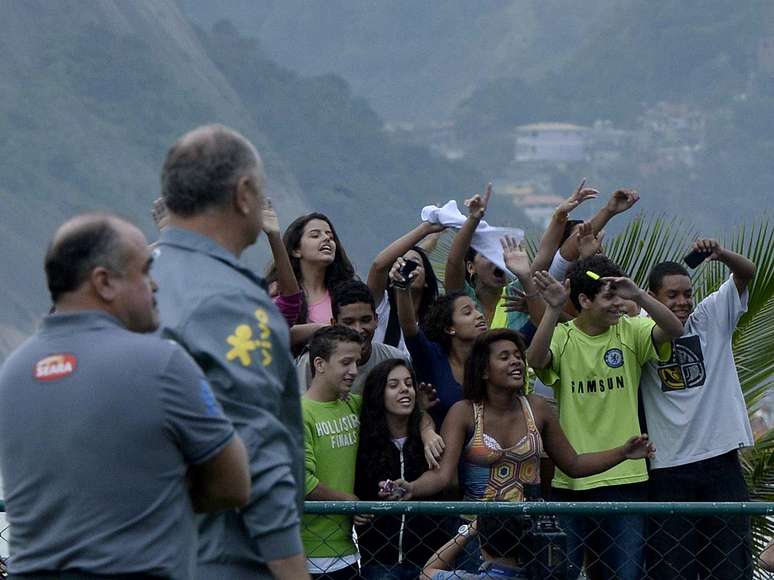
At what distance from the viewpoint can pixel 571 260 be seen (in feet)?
22.5

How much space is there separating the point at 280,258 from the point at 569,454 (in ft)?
4.36

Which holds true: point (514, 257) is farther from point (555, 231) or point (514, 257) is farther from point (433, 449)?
point (433, 449)

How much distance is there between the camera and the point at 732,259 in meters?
6.18

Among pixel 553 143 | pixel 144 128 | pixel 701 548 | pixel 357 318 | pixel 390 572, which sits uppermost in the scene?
pixel 553 143

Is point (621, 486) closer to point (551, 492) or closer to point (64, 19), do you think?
point (551, 492)

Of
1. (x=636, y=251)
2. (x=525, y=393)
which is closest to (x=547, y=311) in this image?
(x=525, y=393)

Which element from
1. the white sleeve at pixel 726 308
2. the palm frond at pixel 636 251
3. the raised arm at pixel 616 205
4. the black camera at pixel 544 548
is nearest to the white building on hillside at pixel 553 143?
the palm frond at pixel 636 251

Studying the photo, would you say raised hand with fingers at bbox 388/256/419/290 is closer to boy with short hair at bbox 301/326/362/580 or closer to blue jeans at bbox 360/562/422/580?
boy with short hair at bbox 301/326/362/580

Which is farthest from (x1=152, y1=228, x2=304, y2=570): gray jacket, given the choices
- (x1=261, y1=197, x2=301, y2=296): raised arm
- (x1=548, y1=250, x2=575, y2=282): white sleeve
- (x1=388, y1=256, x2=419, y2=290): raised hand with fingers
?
(x1=548, y1=250, x2=575, y2=282): white sleeve

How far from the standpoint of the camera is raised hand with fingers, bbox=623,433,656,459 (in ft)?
19.3

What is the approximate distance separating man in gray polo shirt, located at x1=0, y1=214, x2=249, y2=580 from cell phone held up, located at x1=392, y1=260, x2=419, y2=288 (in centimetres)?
324

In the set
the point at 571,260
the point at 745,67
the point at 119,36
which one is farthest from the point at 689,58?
the point at 571,260

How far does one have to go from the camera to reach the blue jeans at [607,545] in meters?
5.75

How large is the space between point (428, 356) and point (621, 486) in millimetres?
922
